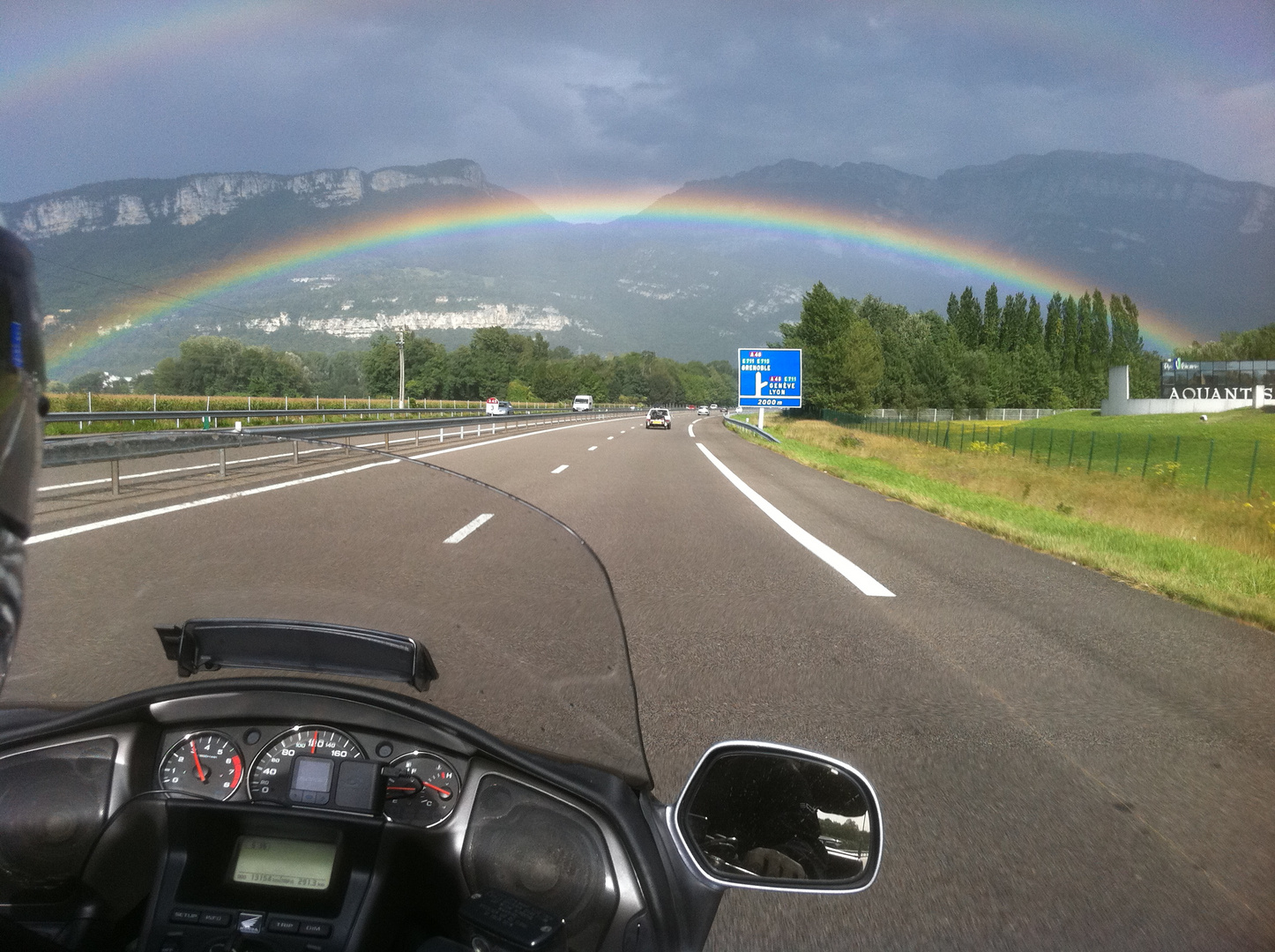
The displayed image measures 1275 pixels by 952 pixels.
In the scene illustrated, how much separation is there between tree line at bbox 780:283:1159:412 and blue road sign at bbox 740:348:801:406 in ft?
147

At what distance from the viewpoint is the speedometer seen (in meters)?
1.82

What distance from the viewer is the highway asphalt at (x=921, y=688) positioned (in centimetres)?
215

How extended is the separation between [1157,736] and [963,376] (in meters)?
116

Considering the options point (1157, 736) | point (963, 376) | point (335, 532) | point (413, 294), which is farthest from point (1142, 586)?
point (413, 294)

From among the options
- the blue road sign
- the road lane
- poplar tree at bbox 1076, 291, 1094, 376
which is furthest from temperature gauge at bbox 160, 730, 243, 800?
poplar tree at bbox 1076, 291, 1094, 376

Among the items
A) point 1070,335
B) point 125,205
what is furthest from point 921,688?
point 1070,335

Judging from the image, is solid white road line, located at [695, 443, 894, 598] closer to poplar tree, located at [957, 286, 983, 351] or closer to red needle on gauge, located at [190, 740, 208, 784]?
red needle on gauge, located at [190, 740, 208, 784]

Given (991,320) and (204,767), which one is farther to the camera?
(991,320)

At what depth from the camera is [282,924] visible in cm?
158

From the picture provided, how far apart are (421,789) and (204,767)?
0.41 metres

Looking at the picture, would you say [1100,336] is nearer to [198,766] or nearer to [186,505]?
[186,505]

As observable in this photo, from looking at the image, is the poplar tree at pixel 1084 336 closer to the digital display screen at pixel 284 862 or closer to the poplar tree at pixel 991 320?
the poplar tree at pixel 991 320

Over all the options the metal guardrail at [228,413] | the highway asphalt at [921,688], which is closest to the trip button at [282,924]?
the highway asphalt at [921,688]

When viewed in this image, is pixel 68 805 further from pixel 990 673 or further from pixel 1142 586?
pixel 1142 586
